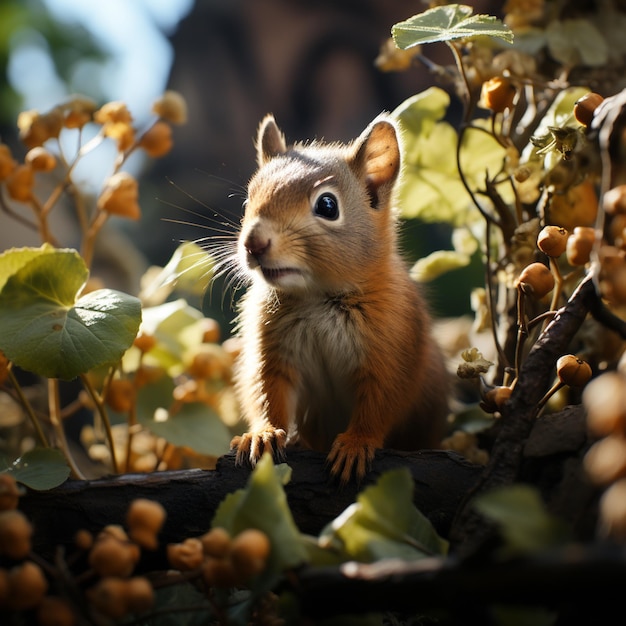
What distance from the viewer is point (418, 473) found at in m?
1.03

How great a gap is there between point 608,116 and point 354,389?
0.70m

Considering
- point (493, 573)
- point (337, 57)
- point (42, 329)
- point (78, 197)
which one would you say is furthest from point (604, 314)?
point (337, 57)

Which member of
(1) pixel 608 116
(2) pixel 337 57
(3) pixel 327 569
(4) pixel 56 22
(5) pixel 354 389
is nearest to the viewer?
(3) pixel 327 569

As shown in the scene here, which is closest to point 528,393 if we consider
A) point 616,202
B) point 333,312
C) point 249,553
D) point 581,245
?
point 581,245

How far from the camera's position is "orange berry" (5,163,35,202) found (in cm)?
128

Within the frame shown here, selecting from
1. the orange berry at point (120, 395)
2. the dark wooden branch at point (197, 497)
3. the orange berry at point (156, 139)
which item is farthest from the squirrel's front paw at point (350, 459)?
the orange berry at point (156, 139)

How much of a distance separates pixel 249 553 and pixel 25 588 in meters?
0.21

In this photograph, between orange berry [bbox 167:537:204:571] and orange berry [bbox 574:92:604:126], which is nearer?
orange berry [bbox 167:537:204:571]

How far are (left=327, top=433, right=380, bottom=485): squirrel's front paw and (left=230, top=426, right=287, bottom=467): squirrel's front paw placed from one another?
3.6 inches

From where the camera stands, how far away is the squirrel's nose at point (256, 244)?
1.19 meters

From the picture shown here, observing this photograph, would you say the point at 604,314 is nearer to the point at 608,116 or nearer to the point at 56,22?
the point at 608,116

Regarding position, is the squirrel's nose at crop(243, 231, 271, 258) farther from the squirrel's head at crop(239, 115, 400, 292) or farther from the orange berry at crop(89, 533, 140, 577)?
the orange berry at crop(89, 533, 140, 577)

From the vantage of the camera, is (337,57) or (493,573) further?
(337,57)

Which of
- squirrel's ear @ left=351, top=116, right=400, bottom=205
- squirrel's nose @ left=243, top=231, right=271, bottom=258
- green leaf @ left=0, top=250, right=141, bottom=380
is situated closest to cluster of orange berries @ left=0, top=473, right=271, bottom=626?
green leaf @ left=0, top=250, right=141, bottom=380
